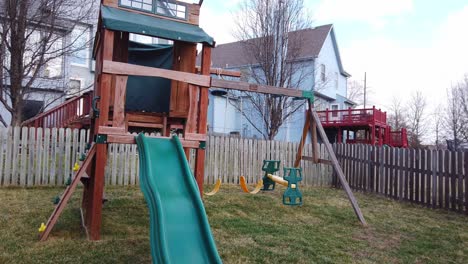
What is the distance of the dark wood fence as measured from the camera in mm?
8078

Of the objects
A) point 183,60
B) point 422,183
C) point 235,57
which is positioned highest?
point 235,57

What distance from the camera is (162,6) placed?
19.9 ft

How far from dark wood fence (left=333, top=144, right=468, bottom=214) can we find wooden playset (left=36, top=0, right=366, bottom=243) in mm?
3271

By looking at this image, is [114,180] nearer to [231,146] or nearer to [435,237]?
[231,146]

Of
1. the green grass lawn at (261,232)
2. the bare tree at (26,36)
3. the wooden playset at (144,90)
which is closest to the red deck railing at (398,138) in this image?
the green grass lawn at (261,232)

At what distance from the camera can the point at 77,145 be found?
9.68 meters

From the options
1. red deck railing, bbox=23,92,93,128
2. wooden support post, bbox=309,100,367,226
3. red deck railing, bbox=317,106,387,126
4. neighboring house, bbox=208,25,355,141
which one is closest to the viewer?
wooden support post, bbox=309,100,367,226

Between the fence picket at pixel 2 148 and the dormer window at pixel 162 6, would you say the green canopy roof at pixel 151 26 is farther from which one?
the fence picket at pixel 2 148

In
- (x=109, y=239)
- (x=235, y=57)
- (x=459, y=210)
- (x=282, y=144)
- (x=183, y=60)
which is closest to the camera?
(x=109, y=239)

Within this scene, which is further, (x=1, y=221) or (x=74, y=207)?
(x=74, y=207)

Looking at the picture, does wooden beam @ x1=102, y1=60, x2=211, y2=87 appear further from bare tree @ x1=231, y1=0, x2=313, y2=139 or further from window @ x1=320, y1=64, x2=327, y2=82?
window @ x1=320, y1=64, x2=327, y2=82

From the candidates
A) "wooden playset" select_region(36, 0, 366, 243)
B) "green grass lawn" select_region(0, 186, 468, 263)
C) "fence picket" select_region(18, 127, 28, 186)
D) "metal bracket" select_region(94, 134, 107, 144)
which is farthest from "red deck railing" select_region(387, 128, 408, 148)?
"metal bracket" select_region(94, 134, 107, 144)

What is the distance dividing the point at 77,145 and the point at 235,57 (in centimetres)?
1964

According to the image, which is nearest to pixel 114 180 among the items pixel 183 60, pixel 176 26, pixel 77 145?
pixel 77 145
